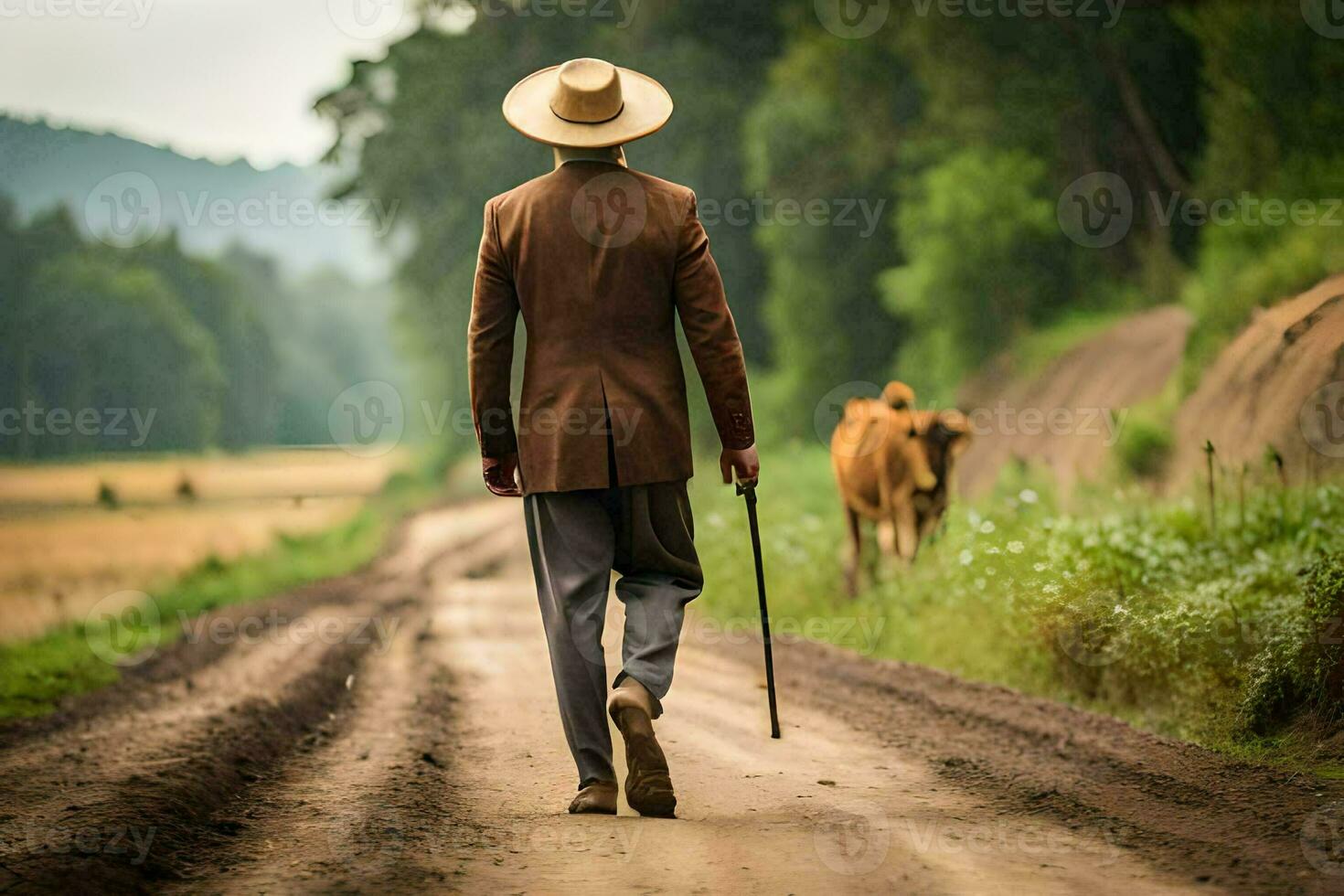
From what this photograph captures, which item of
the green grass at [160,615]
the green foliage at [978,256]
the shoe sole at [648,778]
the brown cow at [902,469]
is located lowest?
the green grass at [160,615]

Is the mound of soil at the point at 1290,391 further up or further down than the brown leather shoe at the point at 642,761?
further up

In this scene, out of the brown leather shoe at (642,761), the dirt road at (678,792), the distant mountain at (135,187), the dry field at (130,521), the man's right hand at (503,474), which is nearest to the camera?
the dirt road at (678,792)

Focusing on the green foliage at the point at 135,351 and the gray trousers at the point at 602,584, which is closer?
the gray trousers at the point at 602,584

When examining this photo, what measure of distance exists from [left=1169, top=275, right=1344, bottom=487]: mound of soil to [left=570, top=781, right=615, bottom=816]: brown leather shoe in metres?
4.90

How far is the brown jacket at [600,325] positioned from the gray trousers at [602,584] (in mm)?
132

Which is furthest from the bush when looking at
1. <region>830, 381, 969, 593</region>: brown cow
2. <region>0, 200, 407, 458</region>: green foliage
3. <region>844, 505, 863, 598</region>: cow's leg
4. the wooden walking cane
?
<region>0, 200, 407, 458</region>: green foliage

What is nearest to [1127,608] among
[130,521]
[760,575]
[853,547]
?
[760,575]

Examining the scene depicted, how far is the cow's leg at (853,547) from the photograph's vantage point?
1124cm

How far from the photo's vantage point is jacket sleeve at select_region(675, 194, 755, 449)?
480 centimetres

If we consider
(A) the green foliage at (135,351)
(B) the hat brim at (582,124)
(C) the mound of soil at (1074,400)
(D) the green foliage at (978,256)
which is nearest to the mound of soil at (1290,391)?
(C) the mound of soil at (1074,400)

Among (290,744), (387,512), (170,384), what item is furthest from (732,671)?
(387,512)

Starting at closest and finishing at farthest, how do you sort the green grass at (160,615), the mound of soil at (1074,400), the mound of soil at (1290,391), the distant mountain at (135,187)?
the mound of soil at (1290,391) < the green grass at (160,615) < the distant mountain at (135,187) < the mound of soil at (1074,400)

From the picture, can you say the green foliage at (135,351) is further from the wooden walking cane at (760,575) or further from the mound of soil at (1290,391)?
the mound of soil at (1290,391)

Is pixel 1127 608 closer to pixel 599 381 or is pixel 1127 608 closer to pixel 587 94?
pixel 599 381
